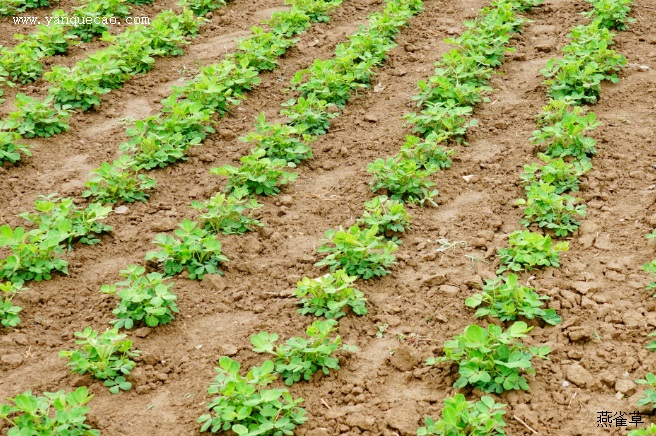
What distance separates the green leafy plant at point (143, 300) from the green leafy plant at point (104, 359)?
22 centimetres

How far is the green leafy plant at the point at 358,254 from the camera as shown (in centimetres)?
482

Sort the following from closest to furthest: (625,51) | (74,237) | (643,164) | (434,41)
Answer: (74,237) < (643,164) < (625,51) < (434,41)

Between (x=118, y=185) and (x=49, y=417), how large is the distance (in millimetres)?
2122

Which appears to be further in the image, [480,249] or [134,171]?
[134,171]

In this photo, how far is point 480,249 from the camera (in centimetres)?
505

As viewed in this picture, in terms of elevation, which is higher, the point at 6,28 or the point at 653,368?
the point at 6,28

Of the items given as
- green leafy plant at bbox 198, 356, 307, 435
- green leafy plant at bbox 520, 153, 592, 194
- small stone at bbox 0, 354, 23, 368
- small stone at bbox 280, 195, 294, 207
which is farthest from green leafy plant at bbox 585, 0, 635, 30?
Answer: small stone at bbox 0, 354, 23, 368

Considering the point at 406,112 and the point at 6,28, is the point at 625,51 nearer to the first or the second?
the point at 406,112

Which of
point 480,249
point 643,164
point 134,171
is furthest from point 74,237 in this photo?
point 643,164

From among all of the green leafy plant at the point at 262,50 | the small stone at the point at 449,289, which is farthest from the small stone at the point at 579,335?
the green leafy plant at the point at 262,50

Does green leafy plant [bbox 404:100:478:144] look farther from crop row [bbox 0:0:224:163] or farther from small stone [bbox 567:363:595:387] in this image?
crop row [bbox 0:0:224:163]

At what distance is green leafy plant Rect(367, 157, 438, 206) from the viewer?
5551 millimetres

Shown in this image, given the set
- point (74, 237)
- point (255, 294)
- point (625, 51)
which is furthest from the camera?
point (625, 51)

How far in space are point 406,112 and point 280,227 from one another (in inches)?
69.2
